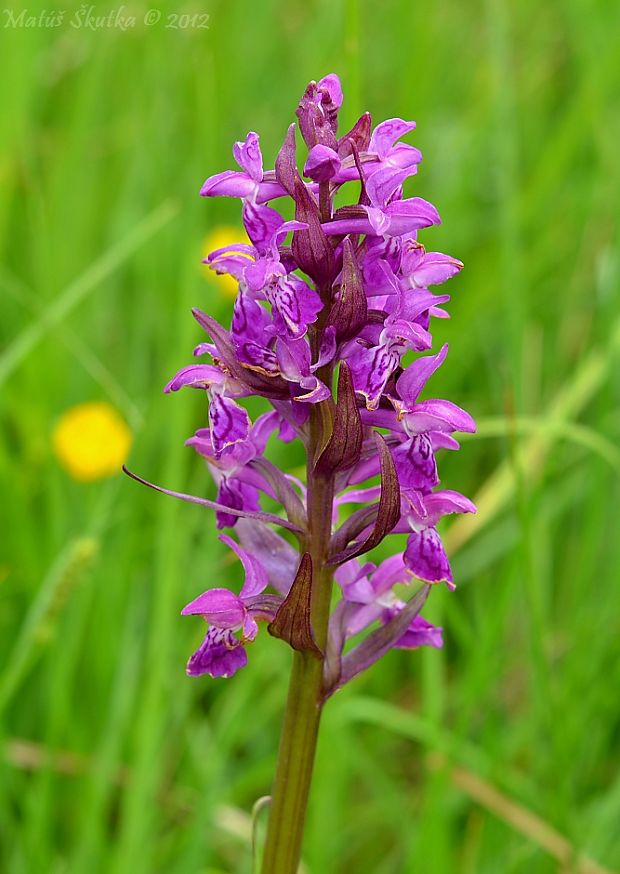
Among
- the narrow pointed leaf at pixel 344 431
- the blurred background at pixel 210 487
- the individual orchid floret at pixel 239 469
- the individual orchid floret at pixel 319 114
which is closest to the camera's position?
the narrow pointed leaf at pixel 344 431

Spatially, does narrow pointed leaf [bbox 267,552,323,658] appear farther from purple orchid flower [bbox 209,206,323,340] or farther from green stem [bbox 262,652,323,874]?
purple orchid flower [bbox 209,206,323,340]

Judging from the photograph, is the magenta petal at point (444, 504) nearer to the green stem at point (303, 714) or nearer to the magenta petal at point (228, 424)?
the green stem at point (303, 714)

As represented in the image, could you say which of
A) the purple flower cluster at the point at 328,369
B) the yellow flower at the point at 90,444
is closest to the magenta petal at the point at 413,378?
the purple flower cluster at the point at 328,369

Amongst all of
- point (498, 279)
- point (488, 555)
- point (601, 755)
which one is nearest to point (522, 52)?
point (498, 279)

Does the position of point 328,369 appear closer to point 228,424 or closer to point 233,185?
point 228,424

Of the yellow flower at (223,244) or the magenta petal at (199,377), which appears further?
the yellow flower at (223,244)

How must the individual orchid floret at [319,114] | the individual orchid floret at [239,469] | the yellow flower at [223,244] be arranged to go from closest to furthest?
the individual orchid floret at [319,114] < the individual orchid floret at [239,469] < the yellow flower at [223,244]
